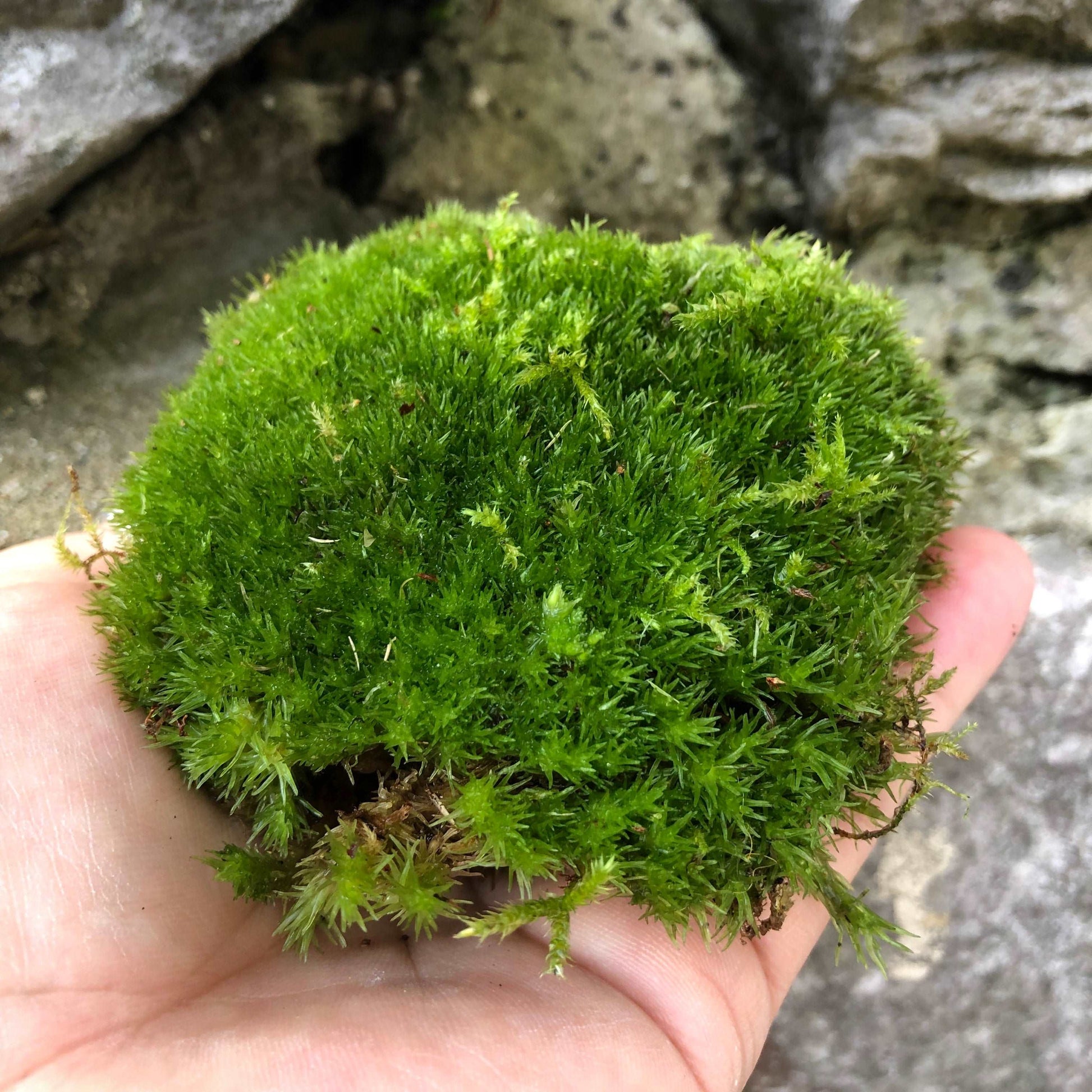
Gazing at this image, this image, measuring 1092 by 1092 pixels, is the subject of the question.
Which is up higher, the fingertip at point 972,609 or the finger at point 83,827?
the finger at point 83,827

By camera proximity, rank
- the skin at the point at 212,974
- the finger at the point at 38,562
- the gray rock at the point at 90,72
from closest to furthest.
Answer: the skin at the point at 212,974 < the finger at the point at 38,562 < the gray rock at the point at 90,72

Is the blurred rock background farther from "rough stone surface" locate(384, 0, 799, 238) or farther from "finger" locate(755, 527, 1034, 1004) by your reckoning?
"finger" locate(755, 527, 1034, 1004)

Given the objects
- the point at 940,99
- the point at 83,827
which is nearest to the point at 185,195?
the point at 83,827

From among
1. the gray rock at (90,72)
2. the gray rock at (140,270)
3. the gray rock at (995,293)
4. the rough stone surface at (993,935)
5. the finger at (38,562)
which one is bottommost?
the rough stone surface at (993,935)

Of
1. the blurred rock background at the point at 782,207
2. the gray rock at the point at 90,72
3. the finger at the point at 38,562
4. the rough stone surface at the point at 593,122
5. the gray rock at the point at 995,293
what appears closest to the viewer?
the finger at the point at 38,562

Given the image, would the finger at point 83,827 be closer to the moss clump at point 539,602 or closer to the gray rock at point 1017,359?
the moss clump at point 539,602

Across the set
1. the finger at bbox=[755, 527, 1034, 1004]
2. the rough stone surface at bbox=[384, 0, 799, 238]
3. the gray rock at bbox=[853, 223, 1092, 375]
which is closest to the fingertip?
the finger at bbox=[755, 527, 1034, 1004]

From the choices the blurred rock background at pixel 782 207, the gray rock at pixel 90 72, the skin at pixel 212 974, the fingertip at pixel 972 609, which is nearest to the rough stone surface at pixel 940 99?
the blurred rock background at pixel 782 207

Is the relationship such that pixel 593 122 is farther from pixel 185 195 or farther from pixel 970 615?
pixel 970 615
